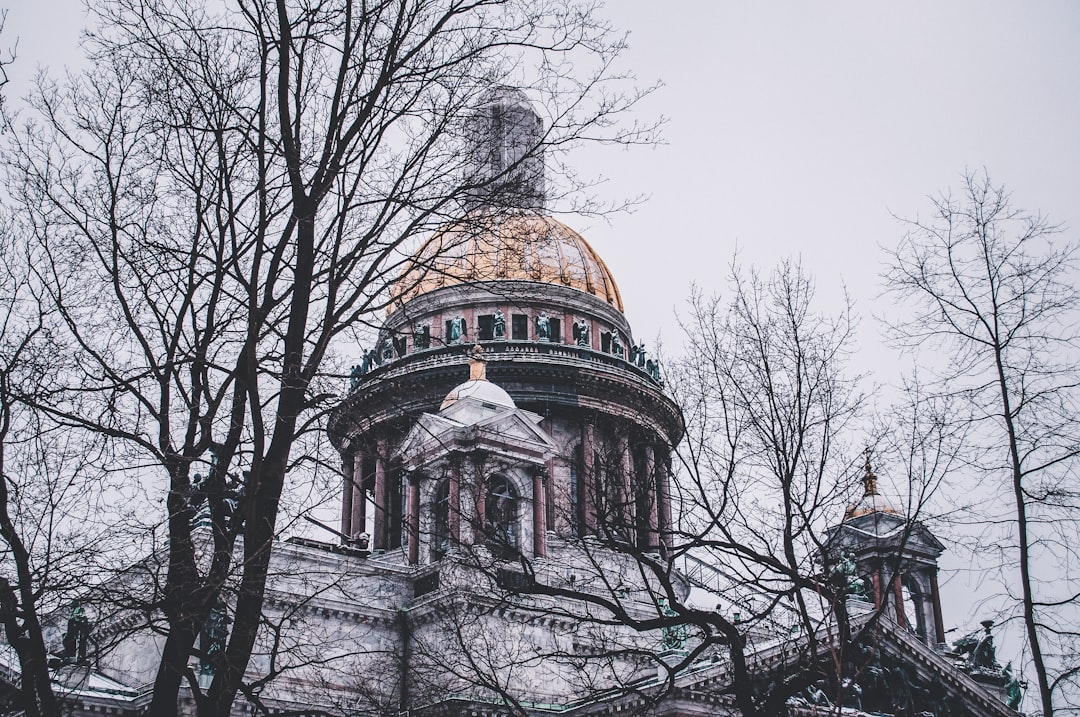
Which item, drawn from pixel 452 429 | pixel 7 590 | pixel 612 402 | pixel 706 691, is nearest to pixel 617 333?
pixel 612 402

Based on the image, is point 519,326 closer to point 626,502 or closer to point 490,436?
point 490,436

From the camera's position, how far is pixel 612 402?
167 ft

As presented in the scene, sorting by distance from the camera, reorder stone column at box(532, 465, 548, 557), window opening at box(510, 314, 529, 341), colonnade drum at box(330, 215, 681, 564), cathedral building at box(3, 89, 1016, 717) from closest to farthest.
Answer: cathedral building at box(3, 89, 1016, 717)
colonnade drum at box(330, 215, 681, 564)
stone column at box(532, 465, 548, 557)
window opening at box(510, 314, 529, 341)

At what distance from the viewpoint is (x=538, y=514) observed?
3919 cm

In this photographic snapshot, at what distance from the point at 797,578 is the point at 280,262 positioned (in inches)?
263

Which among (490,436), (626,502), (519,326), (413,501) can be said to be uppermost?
(519,326)

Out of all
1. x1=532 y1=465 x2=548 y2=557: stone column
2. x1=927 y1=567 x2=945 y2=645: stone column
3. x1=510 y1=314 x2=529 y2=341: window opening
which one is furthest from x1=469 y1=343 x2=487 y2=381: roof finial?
x1=927 y1=567 x2=945 y2=645: stone column

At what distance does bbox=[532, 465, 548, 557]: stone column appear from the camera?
3894 cm

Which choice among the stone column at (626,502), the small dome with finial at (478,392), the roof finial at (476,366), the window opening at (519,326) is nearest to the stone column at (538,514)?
the small dome with finial at (478,392)

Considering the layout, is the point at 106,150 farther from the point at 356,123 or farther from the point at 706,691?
the point at 706,691

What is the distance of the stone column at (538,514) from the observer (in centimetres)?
3894

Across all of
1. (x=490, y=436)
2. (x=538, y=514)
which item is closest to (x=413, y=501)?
(x=490, y=436)

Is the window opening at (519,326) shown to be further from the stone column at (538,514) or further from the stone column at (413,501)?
the stone column at (413,501)

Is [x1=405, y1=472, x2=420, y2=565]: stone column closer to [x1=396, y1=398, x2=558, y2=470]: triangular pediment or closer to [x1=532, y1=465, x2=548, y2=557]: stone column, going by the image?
[x1=396, y1=398, x2=558, y2=470]: triangular pediment
